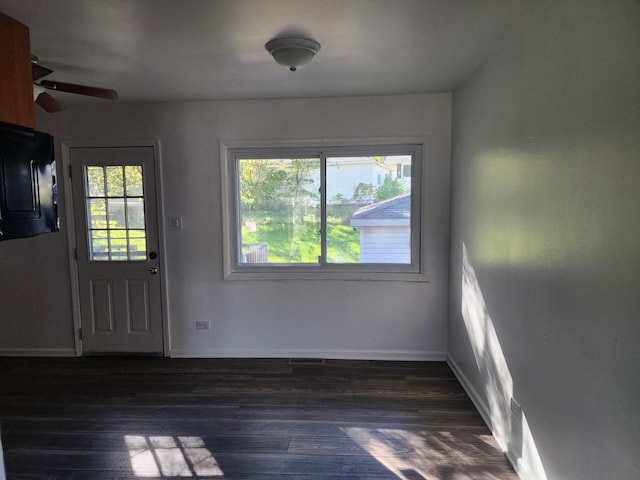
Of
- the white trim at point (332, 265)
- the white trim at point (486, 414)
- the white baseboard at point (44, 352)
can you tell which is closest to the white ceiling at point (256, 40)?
the white trim at point (332, 265)

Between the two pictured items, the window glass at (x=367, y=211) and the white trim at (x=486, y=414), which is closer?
the white trim at (x=486, y=414)

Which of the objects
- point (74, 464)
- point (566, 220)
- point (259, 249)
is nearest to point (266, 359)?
point (259, 249)

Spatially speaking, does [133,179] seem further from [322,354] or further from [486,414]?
[486,414]

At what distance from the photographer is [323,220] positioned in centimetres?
351

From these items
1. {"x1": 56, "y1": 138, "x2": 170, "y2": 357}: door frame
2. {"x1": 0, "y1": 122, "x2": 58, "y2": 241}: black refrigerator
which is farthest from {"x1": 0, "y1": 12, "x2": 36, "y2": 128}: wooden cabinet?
{"x1": 56, "y1": 138, "x2": 170, "y2": 357}: door frame

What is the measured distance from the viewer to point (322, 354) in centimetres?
355

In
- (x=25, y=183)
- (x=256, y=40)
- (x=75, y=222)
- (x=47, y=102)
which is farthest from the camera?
(x=75, y=222)

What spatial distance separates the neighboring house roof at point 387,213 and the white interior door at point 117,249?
78.2 inches

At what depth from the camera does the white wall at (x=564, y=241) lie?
124cm

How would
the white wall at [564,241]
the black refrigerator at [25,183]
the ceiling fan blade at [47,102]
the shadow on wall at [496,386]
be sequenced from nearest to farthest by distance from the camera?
the white wall at [564,241]
the black refrigerator at [25,183]
the shadow on wall at [496,386]
the ceiling fan blade at [47,102]

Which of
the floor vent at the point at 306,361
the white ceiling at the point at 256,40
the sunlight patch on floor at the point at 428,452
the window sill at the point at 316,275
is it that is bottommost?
the sunlight patch on floor at the point at 428,452

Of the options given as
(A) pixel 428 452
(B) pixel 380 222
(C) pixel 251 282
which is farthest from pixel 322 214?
(A) pixel 428 452

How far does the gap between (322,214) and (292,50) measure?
1.64 metres

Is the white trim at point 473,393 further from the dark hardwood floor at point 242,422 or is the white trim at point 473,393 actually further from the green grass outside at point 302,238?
the green grass outside at point 302,238
